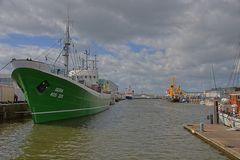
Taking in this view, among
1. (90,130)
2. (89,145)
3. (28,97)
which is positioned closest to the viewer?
(89,145)

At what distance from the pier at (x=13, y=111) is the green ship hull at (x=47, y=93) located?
4983 millimetres

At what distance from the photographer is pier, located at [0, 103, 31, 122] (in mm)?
38094

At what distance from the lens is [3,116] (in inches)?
1497

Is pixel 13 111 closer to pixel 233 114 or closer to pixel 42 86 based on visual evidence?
pixel 42 86

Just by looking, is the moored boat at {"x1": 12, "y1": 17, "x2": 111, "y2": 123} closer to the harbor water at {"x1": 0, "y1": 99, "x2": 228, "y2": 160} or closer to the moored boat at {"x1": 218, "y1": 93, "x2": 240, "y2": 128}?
the harbor water at {"x1": 0, "y1": 99, "x2": 228, "y2": 160}

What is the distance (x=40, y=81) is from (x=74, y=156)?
16.2 m

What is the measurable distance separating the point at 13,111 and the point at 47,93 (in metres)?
9.90

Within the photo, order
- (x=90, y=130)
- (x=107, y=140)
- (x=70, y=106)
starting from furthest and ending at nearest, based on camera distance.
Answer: (x=70, y=106) → (x=90, y=130) → (x=107, y=140)

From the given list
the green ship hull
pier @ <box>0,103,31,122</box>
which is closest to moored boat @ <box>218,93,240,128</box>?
the green ship hull

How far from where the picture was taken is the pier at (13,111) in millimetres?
38094

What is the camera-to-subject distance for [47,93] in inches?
1329

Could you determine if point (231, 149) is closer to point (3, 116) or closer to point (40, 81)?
point (40, 81)

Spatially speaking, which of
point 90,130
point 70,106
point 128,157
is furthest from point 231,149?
point 70,106

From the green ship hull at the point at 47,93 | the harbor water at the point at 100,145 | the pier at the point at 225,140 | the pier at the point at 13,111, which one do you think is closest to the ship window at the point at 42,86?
the green ship hull at the point at 47,93
